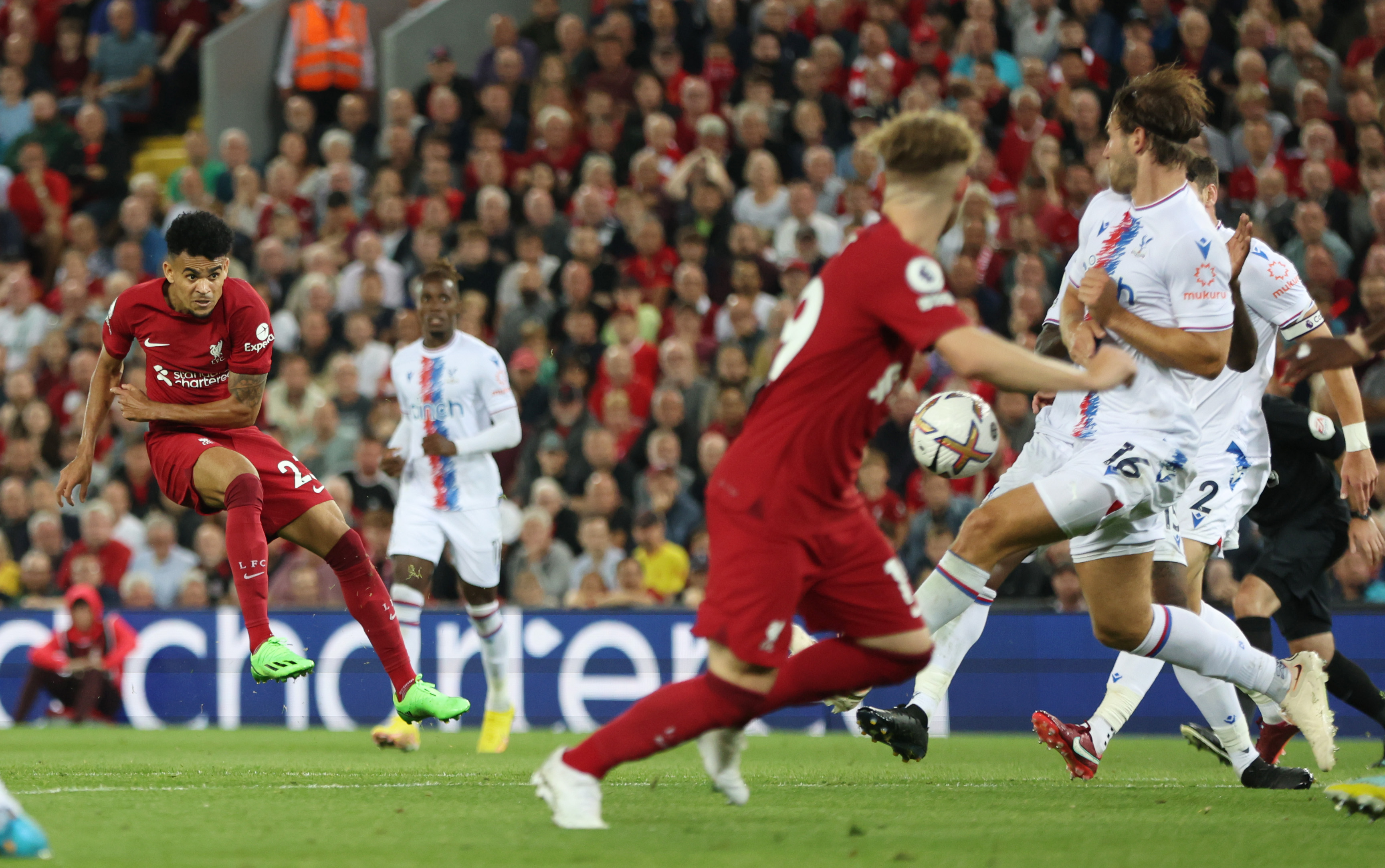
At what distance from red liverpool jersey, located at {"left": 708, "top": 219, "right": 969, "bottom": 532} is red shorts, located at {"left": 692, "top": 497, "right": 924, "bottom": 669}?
65 mm

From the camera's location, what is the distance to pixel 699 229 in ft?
52.2

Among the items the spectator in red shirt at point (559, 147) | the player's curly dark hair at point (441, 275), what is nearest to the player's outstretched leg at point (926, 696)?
the player's curly dark hair at point (441, 275)

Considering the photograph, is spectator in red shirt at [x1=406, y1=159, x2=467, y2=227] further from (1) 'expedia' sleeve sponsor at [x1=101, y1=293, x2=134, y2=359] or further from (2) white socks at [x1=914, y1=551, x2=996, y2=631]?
(2) white socks at [x1=914, y1=551, x2=996, y2=631]

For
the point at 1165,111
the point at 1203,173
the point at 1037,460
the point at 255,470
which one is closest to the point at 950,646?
the point at 1037,460

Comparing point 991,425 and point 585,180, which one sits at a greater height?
point 585,180

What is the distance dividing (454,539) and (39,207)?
1052 centimetres

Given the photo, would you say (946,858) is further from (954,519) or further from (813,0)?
(813,0)

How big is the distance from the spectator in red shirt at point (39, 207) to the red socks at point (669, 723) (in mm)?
15367

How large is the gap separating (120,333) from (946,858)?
4990 mm

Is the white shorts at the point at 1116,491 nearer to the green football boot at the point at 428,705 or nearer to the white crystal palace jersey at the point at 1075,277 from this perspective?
the white crystal palace jersey at the point at 1075,277

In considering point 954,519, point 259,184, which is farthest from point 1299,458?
point 259,184

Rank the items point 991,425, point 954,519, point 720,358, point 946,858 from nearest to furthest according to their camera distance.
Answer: point 946,858 < point 991,425 < point 954,519 < point 720,358

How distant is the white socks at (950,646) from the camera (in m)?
7.02

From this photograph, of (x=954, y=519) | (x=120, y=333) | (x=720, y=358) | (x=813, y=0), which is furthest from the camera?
(x=813, y=0)
